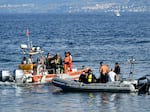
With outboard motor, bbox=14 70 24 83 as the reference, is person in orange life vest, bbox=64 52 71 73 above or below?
above

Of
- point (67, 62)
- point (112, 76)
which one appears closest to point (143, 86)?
point (112, 76)

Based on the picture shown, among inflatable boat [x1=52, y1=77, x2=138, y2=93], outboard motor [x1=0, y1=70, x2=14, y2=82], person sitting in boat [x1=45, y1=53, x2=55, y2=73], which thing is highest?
person sitting in boat [x1=45, y1=53, x2=55, y2=73]

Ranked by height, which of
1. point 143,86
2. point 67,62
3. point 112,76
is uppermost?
point 67,62

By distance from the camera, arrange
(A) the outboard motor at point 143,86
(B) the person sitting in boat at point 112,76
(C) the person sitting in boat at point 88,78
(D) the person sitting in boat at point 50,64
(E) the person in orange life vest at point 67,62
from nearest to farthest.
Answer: (A) the outboard motor at point 143,86 → (B) the person sitting in boat at point 112,76 → (C) the person sitting in boat at point 88,78 → (E) the person in orange life vest at point 67,62 → (D) the person sitting in boat at point 50,64

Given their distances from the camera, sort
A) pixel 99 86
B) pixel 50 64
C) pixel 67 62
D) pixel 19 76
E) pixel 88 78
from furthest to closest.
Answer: pixel 50 64 → pixel 67 62 → pixel 19 76 → pixel 88 78 → pixel 99 86

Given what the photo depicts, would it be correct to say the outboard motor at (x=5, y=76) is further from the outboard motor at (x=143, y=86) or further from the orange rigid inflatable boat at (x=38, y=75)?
the outboard motor at (x=143, y=86)

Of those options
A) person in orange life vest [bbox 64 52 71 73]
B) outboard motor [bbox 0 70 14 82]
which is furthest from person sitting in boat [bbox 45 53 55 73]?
outboard motor [bbox 0 70 14 82]

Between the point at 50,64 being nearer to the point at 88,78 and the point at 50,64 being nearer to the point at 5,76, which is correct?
the point at 5,76

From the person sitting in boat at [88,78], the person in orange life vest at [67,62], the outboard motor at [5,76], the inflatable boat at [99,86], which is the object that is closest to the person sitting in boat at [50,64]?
the person in orange life vest at [67,62]

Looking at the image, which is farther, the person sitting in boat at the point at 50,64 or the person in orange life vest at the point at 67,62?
the person sitting in boat at the point at 50,64

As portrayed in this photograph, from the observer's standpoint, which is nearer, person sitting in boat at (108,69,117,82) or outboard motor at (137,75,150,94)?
outboard motor at (137,75,150,94)

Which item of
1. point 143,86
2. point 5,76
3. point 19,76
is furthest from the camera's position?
point 5,76

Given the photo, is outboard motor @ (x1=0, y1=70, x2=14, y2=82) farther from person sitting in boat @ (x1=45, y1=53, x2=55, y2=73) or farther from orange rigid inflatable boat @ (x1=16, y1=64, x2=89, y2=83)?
person sitting in boat @ (x1=45, y1=53, x2=55, y2=73)

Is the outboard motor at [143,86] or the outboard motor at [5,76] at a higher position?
the outboard motor at [5,76]
